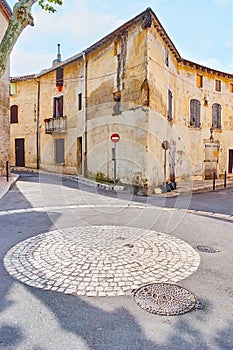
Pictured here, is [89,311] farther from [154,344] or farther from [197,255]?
[197,255]

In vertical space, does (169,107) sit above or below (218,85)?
below

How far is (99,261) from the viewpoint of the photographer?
416 cm

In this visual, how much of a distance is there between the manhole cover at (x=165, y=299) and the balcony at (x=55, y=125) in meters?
16.6

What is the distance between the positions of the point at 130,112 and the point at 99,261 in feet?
30.5

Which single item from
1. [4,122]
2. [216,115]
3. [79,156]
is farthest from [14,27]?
[216,115]

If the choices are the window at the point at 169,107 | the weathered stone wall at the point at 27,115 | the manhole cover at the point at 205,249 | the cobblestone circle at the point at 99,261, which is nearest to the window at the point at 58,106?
the weathered stone wall at the point at 27,115

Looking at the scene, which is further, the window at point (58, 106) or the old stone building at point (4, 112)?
the window at point (58, 106)

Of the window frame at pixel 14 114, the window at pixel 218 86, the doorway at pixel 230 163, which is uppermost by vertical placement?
the window at pixel 218 86

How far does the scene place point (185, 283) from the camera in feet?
11.5

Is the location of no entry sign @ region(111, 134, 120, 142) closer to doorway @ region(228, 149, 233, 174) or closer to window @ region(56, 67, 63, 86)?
window @ region(56, 67, 63, 86)

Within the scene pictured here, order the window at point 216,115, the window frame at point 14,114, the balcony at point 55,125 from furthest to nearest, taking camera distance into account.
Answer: the window frame at point 14,114, the balcony at point 55,125, the window at point 216,115

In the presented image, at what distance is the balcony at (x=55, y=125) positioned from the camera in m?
19.0

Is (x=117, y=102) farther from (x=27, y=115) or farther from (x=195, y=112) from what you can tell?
(x=27, y=115)

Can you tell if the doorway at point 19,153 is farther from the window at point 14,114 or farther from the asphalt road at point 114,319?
the asphalt road at point 114,319
